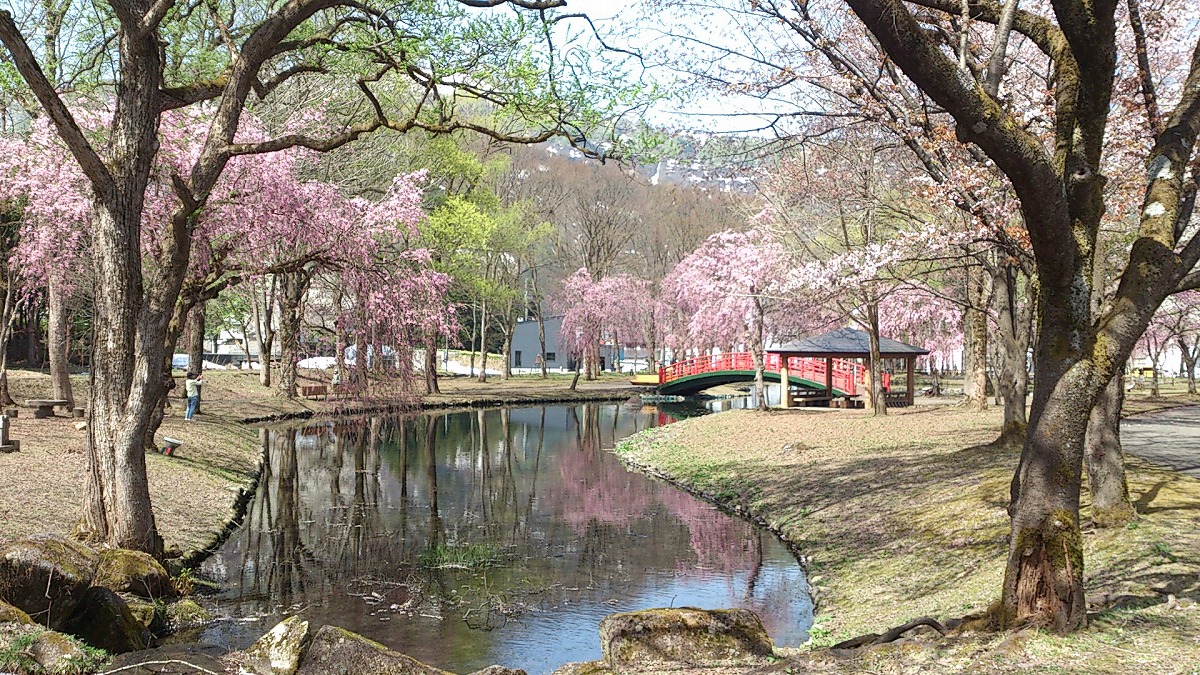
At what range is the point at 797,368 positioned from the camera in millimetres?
37969

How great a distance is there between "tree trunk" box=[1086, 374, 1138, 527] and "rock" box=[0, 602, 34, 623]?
960cm

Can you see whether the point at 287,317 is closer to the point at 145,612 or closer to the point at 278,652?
the point at 145,612

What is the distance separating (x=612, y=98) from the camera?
12.2 metres

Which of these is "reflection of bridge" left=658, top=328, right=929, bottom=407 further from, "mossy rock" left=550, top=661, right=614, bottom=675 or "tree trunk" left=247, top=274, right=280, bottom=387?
"mossy rock" left=550, top=661, right=614, bottom=675

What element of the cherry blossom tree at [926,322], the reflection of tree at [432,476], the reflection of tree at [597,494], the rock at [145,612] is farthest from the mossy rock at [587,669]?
the cherry blossom tree at [926,322]

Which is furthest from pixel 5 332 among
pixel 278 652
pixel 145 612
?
pixel 278 652

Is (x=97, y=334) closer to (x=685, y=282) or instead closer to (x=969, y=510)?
(x=969, y=510)

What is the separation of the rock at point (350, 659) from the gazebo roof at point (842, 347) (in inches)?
1035

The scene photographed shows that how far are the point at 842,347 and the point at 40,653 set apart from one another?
2861cm

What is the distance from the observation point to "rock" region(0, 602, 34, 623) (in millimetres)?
7109

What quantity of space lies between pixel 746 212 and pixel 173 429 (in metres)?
20.8

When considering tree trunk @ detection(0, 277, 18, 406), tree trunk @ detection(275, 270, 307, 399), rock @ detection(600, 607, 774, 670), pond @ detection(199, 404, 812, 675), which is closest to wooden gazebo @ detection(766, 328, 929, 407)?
pond @ detection(199, 404, 812, 675)

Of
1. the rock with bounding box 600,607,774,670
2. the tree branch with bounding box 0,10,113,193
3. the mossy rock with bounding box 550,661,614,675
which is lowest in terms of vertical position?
the mossy rock with bounding box 550,661,614,675

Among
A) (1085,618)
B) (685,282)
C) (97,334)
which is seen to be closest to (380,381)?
(97,334)
